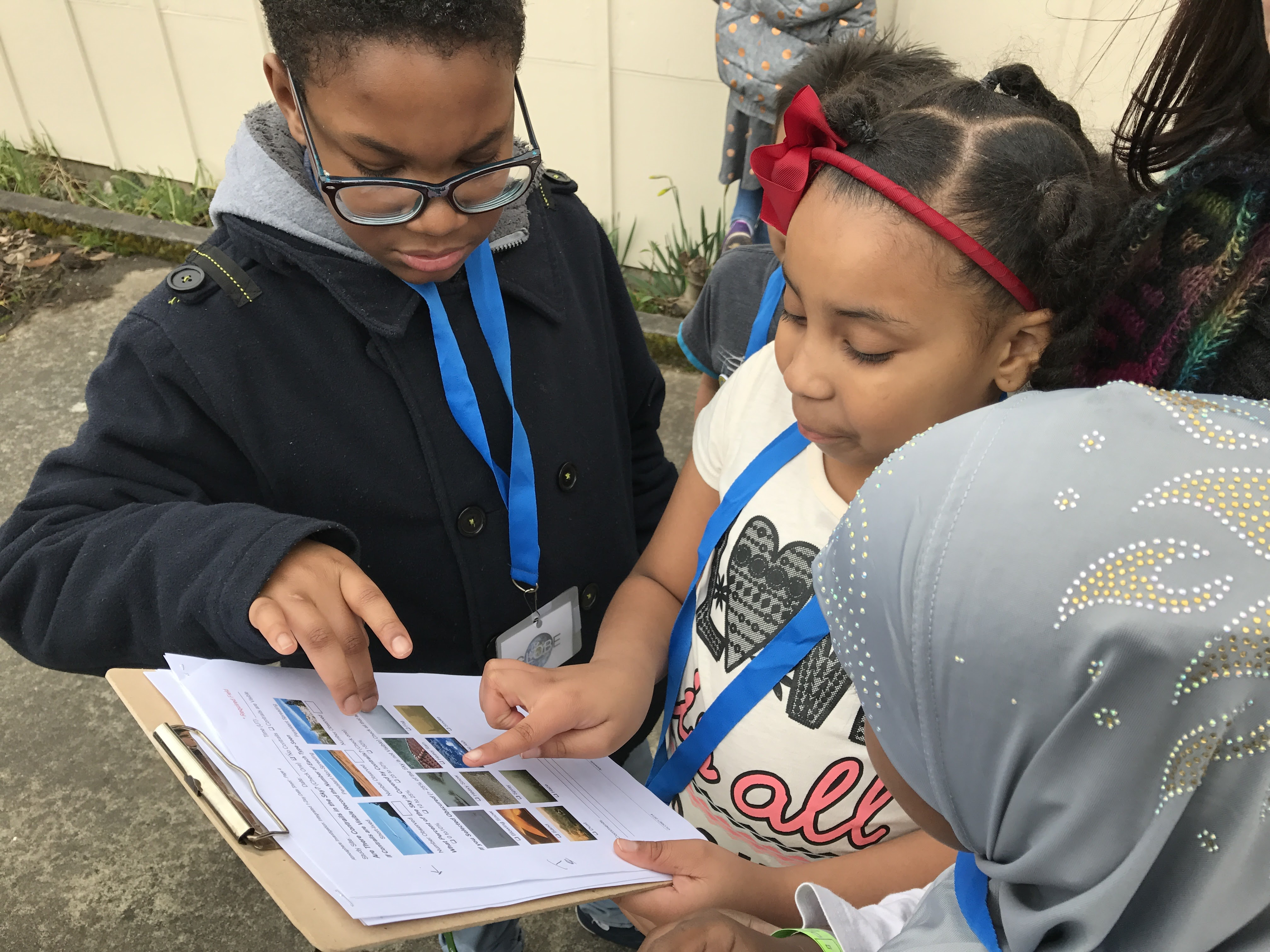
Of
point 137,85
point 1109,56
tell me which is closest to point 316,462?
point 1109,56

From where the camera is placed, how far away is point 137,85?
5.01m

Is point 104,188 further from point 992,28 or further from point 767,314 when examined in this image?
point 767,314

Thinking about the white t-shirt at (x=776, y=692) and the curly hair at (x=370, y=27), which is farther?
the white t-shirt at (x=776, y=692)

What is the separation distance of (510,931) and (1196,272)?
5.79ft

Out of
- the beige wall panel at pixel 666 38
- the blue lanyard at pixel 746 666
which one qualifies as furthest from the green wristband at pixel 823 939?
the beige wall panel at pixel 666 38

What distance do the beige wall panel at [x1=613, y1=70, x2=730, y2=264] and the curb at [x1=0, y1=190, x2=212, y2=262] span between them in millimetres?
2176

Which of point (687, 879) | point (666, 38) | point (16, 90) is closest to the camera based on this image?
point (687, 879)

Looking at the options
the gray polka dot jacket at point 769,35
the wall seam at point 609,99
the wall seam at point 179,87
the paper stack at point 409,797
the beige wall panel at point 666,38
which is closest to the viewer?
the paper stack at point 409,797

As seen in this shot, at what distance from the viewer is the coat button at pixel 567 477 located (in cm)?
158

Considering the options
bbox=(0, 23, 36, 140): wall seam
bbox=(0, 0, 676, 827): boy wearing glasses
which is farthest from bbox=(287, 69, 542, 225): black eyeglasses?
bbox=(0, 23, 36, 140): wall seam

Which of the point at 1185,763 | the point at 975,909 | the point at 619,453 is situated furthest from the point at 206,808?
the point at 619,453

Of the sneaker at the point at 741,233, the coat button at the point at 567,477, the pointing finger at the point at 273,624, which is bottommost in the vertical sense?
the sneaker at the point at 741,233

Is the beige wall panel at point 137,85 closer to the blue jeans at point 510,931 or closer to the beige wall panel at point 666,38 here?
the beige wall panel at point 666,38

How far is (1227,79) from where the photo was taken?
0.93 m
